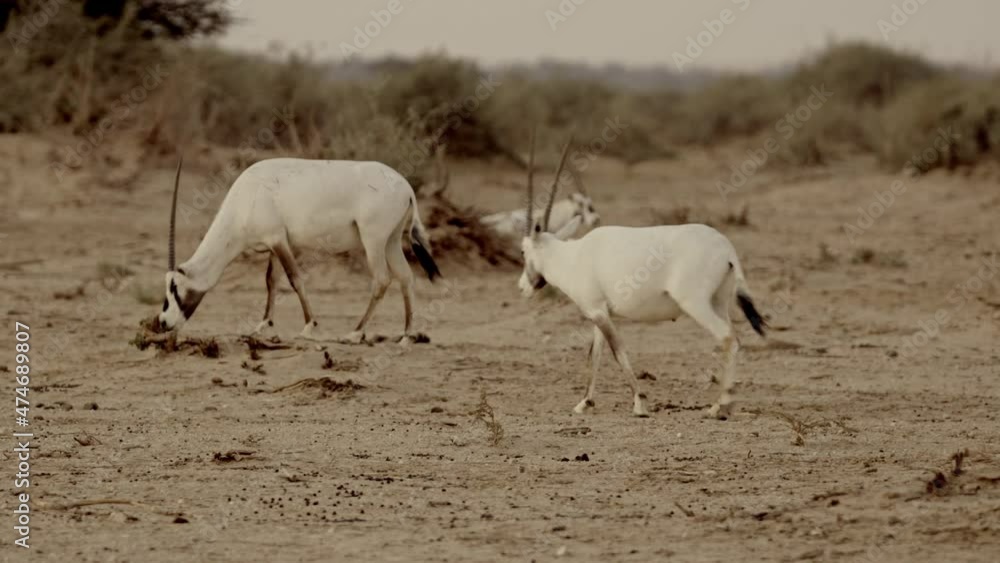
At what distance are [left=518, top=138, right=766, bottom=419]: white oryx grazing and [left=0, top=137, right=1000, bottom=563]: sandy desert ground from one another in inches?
17.0

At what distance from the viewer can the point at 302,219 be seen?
35.7ft

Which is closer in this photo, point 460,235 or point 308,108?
point 460,235

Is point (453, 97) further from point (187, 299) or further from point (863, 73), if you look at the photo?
point (863, 73)

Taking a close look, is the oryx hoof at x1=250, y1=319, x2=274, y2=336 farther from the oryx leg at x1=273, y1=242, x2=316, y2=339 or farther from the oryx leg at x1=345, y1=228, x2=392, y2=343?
the oryx leg at x1=345, y1=228, x2=392, y2=343

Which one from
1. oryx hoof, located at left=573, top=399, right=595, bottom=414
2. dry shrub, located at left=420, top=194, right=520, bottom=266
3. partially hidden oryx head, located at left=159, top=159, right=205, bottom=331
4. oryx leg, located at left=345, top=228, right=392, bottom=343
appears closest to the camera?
oryx hoof, located at left=573, top=399, right=595, bottom=414

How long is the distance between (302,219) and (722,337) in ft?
12.1

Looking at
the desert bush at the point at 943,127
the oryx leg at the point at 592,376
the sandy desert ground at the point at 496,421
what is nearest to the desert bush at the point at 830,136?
the desert bush at the point at 943,127

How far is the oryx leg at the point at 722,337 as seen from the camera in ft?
27.8

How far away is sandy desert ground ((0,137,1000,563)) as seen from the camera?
5.95m

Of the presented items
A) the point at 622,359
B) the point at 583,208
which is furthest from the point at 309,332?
the point at 583,208

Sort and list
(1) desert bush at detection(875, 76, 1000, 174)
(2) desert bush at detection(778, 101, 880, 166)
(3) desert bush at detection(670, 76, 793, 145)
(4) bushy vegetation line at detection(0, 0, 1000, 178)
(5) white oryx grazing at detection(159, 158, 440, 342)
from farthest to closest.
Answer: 1. (3) desert bush at detection(670, 76, 793, 145)
2. (2) desert bush at detection(778, 101, 880, 166)
3. (1) desert bush at detection(875, 76, 1000, 174)
4. (4) bushy vegetation line at detection(0, 0, 1000, 178)
5. (5) white oryx grazing at detection(159, 158, 440, 342)

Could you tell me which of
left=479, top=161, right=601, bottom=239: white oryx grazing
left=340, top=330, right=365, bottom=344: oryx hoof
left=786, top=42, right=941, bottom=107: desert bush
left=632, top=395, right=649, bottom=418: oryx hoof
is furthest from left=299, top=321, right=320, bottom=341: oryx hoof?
left=786, top=42, right=941, bottom=107: desert bush

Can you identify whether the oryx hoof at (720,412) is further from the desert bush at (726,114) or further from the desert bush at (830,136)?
the desert bush at (726,114)

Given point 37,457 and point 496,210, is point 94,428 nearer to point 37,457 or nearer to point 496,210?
point 37,457
